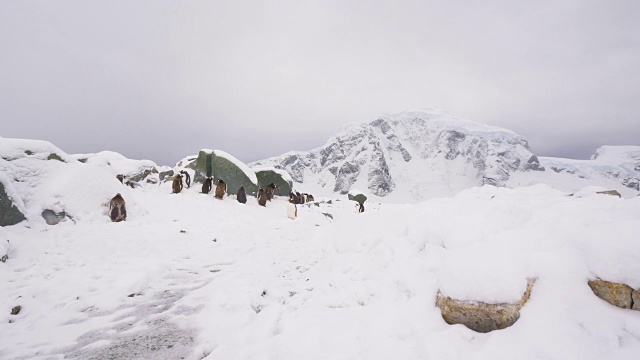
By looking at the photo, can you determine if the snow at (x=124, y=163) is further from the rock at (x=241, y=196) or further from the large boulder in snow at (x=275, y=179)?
the rock at (x=241, y=196)

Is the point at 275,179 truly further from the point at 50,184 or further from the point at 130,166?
the point at 130,166

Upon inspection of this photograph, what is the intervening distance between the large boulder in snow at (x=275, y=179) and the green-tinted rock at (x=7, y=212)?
13582 mm

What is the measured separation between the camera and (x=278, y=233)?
11867 mm

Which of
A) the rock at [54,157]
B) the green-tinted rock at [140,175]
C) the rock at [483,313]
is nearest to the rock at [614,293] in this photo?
the rock at [483,313]

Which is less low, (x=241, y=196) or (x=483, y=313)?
(x=483, y=313)

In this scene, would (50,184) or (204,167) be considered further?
(204,167)

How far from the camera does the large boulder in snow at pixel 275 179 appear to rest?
20969 millimetres

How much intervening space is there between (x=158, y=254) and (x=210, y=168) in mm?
11465

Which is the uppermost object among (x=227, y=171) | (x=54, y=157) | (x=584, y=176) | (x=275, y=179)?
(x=54, y=157)

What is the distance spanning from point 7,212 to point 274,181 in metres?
14.6

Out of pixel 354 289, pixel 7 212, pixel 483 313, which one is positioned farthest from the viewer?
pixel 7 212

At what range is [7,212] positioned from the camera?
297 inches

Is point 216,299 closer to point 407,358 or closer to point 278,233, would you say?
point 407,358

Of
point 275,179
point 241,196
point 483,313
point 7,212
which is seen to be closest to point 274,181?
point 275,179
